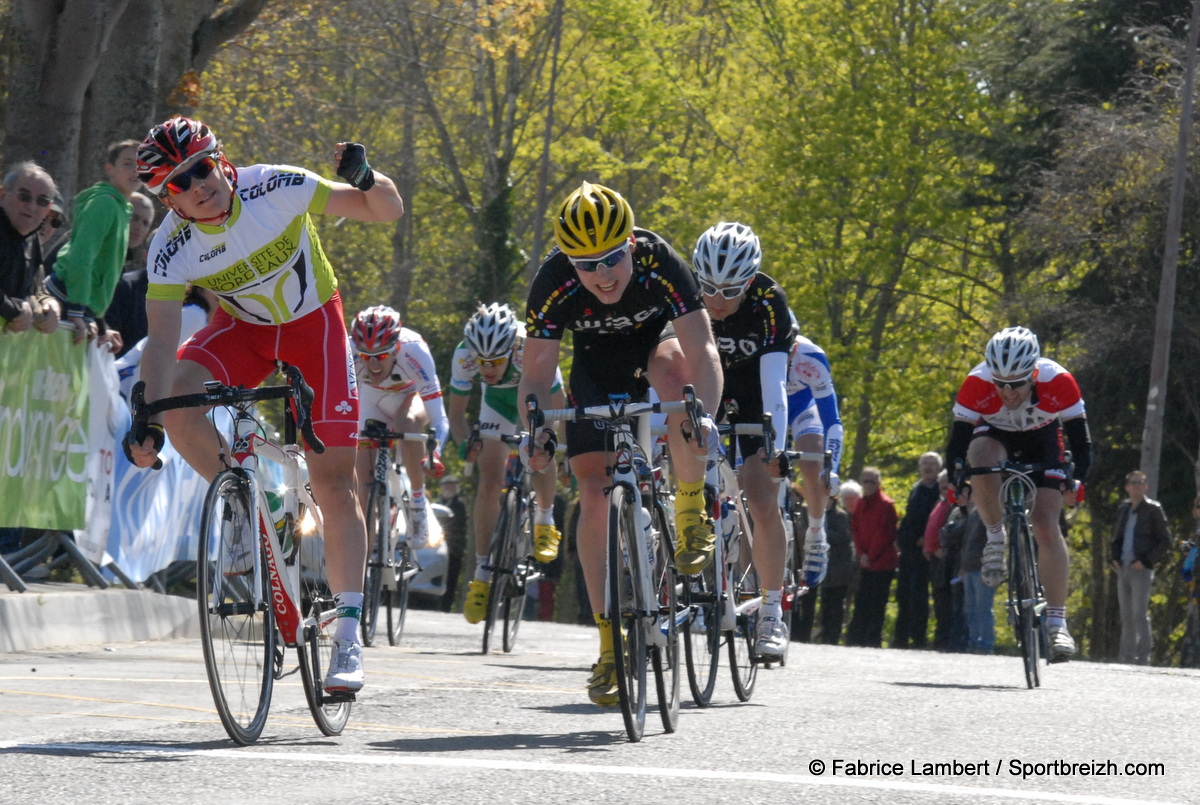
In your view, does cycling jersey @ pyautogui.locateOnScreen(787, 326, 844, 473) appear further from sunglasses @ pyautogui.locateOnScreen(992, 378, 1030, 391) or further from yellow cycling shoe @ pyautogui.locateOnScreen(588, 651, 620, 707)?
yellow cycling shoe @ pyautogui.locateOnScreen(588, 651, 620, 707)

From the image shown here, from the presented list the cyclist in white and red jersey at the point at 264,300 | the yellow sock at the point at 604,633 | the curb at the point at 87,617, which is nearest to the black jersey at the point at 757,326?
the yellow sock at the point at 604,633

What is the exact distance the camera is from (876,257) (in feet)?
128

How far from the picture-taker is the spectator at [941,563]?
1875 centimetres

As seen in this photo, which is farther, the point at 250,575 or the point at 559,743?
the point at 559,743

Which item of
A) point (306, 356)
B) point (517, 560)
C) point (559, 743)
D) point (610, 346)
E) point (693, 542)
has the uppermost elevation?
point (610, 346)

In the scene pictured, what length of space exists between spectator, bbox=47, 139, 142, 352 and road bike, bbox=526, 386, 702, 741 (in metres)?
4.75

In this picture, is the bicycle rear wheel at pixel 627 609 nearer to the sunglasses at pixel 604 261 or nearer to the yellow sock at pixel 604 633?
the yellow sock at pixel 604 633

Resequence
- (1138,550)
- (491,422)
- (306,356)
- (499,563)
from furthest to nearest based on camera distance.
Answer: (1138,550) → (491,422) → (499,563) → (306,356)

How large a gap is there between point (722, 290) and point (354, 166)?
3541 millimetres

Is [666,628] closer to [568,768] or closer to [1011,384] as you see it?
[568,768]

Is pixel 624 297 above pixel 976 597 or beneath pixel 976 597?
above

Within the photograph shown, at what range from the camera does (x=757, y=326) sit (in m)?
9.90

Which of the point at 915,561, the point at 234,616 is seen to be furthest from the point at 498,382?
the point at 915,561

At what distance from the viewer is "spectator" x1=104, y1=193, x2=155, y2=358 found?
1195 centimetres
